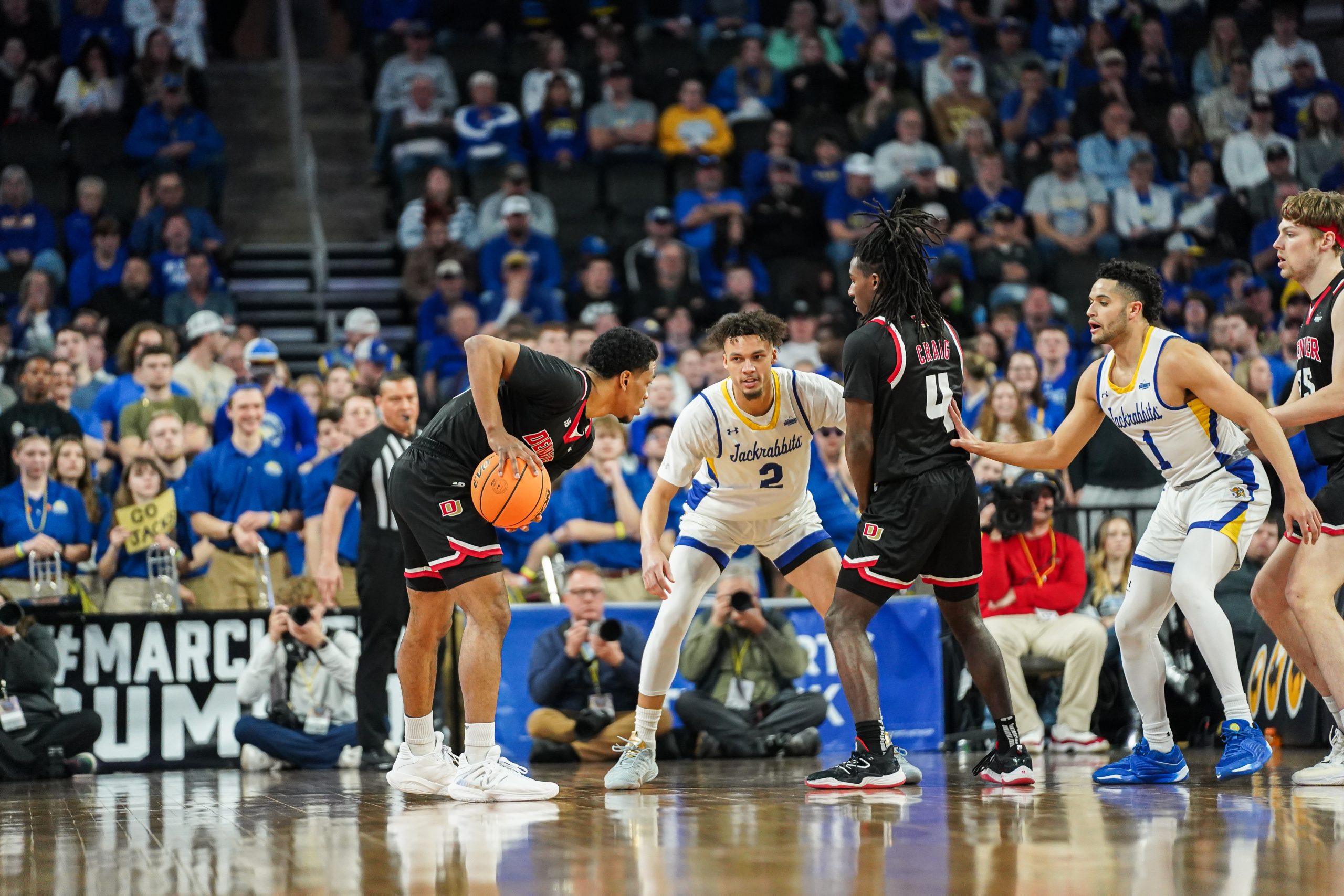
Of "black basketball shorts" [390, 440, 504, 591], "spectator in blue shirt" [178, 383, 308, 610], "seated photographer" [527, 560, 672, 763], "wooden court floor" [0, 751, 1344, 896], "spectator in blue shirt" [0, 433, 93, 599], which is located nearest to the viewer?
"wooden court floor" [0, 751, 1344, 896]

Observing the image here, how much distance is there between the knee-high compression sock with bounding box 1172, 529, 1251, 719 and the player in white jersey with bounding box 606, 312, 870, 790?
150cm

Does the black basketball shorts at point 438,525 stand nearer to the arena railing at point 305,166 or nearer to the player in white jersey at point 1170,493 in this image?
the player in white jersey at point 1170,493

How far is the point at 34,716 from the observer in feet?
29.8

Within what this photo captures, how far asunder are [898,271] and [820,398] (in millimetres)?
756

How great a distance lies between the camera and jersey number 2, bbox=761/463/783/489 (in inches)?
286

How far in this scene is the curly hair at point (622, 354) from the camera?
6672 millimetres

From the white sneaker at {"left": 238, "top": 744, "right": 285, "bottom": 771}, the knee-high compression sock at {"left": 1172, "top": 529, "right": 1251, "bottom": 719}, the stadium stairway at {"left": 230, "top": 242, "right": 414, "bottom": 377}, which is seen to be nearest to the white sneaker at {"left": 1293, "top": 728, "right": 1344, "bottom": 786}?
the knee-high compression sock at {"left": 1172, "top": 529, "right": 1251, "bottom": 719}

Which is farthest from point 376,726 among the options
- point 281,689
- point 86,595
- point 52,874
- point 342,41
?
point 342,41

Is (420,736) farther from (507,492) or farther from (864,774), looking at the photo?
(864,774)

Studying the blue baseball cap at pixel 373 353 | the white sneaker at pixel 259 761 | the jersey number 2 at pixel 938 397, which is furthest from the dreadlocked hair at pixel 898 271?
the blue baseball cap at pixel 373 353

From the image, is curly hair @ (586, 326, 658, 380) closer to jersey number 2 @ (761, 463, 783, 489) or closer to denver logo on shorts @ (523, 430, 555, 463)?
denver logo on shorts @ (523, 430, 555, 463)

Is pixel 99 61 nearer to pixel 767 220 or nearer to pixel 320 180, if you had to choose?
pixel 320 180

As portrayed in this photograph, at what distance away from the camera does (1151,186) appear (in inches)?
609

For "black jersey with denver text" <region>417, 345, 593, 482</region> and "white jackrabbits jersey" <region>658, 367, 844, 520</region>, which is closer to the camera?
"black jersey with denver text" <region>417, 345, 593, 482</region>
